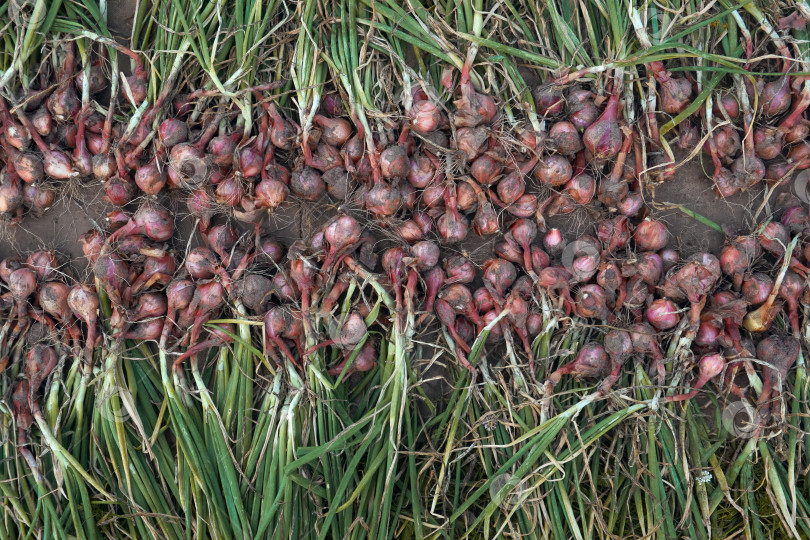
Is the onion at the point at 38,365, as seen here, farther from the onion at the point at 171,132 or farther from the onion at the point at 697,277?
the onion at the point at 697,277

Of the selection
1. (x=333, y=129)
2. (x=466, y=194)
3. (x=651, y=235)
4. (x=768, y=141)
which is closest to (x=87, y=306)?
(x=333, y=129)

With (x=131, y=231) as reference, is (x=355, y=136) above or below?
above

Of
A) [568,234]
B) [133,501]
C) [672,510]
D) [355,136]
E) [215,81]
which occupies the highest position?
[215,81]

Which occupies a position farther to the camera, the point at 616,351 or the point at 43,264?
the point at 43,264

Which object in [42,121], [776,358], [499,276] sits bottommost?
[776,358]

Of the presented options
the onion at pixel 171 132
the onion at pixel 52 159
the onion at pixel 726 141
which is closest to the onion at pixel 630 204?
the onion at pixel 726 141

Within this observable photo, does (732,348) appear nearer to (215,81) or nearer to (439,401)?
(439,401)

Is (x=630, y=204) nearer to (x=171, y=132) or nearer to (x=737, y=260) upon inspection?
(x=737, y=260)

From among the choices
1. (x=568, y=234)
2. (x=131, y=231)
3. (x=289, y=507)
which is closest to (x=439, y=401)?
(x=289, y=507)
